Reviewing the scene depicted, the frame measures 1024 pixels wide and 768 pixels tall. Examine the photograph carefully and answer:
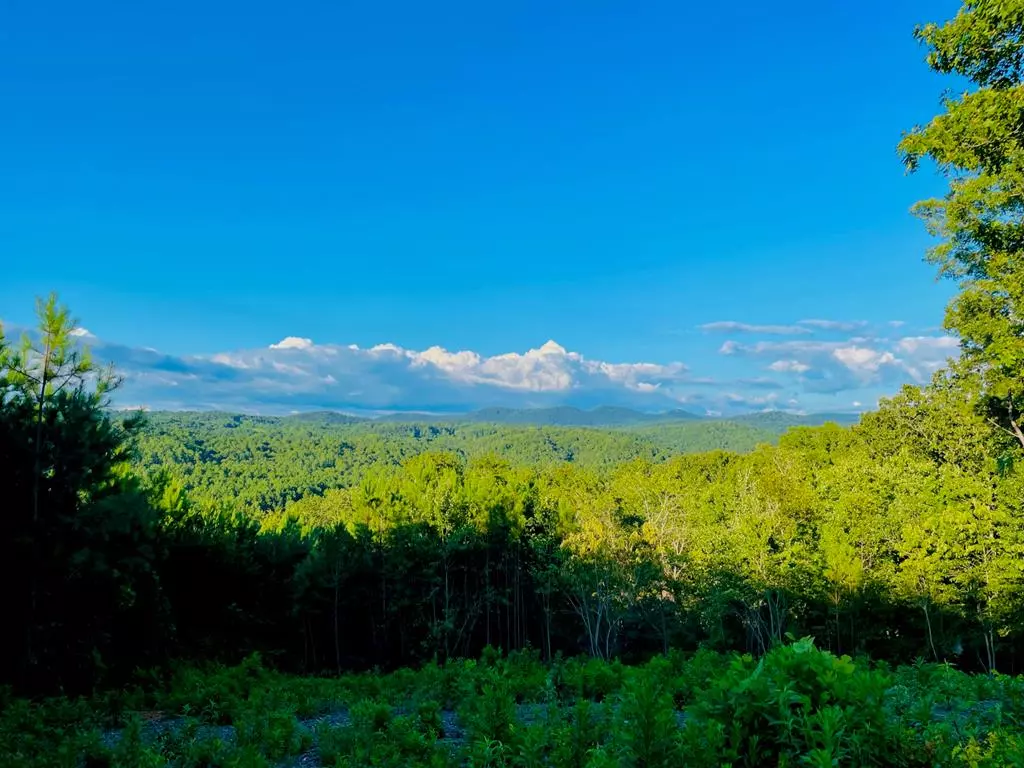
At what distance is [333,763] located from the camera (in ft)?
19.7

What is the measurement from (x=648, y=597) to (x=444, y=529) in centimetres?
967

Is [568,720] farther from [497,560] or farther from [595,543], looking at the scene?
[497,560]

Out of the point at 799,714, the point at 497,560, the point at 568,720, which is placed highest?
the point at 799,714

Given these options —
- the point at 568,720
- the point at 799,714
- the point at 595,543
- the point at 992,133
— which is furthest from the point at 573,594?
the point at 799,714

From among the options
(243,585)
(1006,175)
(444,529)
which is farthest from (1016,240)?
(444,529)

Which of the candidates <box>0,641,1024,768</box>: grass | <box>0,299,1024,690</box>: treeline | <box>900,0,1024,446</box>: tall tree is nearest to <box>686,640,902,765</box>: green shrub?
<box>0,641,1024,768</box>: grass

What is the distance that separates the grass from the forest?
0.03 metres

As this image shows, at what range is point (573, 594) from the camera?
97.1ft

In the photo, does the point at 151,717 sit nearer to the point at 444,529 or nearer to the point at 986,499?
the point at 444,529

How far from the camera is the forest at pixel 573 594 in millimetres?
4629

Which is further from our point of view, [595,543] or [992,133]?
[595,543]

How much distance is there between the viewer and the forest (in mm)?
4629

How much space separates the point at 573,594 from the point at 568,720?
23.9m

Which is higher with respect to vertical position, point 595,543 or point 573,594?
point 595,543
